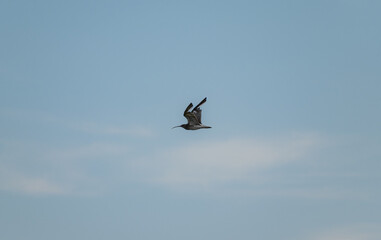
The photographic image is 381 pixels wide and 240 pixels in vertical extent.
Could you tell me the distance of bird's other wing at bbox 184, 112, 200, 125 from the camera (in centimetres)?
14025

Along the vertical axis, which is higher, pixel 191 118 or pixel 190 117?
pixel 190 117

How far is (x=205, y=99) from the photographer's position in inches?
5428

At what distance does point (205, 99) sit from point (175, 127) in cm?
798

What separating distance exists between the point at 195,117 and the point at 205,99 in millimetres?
3914

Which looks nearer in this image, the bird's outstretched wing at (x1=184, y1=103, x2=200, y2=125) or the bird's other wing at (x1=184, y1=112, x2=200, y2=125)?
the bird's outstretched wing at (x1=184, y1=103, x2=200, y2=125)

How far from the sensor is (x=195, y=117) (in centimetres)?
14062

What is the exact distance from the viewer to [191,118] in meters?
141

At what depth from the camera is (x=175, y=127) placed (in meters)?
144

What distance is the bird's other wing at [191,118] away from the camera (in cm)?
14025

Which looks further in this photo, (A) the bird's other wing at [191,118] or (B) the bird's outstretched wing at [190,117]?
(A) the bird's other wing at [191,118]

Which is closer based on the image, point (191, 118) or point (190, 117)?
point (190, 117)
